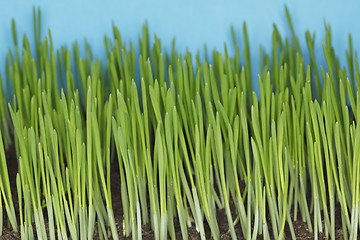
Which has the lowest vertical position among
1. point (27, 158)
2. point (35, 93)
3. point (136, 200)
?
point (136, 200)

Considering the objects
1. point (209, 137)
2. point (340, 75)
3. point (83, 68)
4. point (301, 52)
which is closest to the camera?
point (209, 137)

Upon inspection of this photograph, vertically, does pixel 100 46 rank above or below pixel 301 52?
above

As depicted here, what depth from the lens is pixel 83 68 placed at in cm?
154

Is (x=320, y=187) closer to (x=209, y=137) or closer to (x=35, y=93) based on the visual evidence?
(x=209, y=137)

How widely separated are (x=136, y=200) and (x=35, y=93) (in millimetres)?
385

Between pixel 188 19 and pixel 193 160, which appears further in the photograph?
pixel 188 19

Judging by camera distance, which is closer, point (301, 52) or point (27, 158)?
point (27, 158)

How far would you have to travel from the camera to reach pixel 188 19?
5.55 feet

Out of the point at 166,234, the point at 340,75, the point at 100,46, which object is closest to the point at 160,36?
the point at 100,46

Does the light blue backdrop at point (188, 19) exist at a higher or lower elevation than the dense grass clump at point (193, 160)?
higher

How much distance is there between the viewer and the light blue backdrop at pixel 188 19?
1.67 metres

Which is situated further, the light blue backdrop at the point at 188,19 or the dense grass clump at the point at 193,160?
the light blue backdrop at the point at 188,19

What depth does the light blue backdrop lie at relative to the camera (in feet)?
5.48

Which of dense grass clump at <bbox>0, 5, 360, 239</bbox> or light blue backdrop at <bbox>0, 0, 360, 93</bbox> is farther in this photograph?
light blue backdrop at <bbox>0, 0, 360, 93</bbox>
